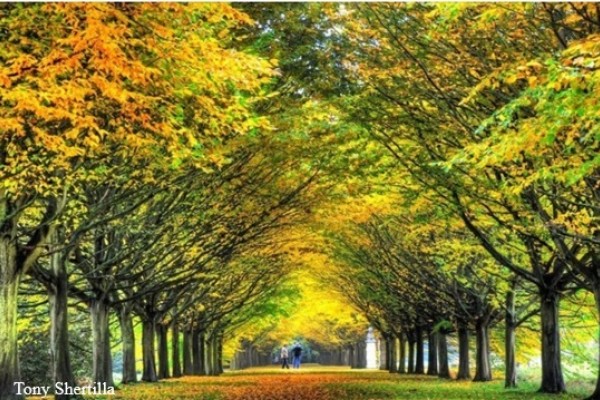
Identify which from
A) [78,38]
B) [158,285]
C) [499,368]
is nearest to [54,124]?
[78,38]

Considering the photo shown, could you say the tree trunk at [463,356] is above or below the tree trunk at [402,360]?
above

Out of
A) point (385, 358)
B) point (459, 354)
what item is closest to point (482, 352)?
point (459, 354)

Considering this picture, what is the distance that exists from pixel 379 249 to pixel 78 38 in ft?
83.6

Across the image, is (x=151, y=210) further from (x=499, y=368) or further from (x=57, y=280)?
(x=499, y=368)

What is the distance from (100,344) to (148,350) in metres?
8.47

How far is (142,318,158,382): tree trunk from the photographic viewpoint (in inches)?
1136

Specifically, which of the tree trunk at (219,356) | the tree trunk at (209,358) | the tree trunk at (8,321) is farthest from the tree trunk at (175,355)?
the tree trunk at (8,321)

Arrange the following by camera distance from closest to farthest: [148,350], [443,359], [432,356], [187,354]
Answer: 1. [148,350]
2. [443,359]
3. [432,356]
4. [187,354]

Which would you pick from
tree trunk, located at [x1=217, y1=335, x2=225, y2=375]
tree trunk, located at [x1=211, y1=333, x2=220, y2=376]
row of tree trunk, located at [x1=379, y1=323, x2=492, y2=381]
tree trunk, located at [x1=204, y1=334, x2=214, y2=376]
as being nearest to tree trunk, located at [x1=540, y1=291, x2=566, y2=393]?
row of tree trunk, located at [x1=379, y1=323, x2=492, y2=381]

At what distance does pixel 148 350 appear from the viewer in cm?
2988

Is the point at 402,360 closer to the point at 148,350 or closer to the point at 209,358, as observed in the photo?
the point at 209,358

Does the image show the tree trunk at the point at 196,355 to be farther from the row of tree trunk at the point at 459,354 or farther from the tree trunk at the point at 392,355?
the tree trunk at the point at 392,355

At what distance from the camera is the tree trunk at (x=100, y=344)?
2133cm

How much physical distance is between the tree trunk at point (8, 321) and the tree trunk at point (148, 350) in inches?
613
